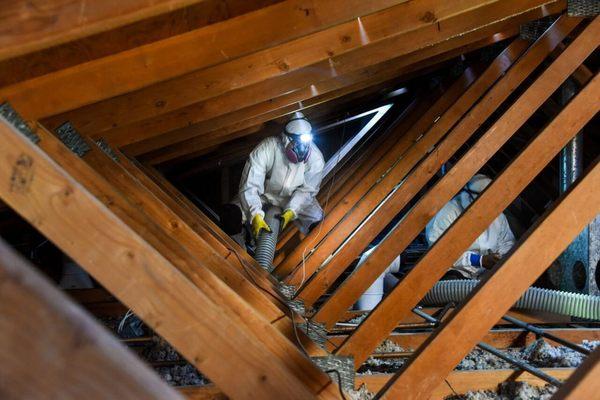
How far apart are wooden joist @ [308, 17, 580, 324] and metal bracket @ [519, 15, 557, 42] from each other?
0.33 meters

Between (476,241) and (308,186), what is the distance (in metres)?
1.64

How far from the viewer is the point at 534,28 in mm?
4016

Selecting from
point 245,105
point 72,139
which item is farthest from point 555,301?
point 72,139

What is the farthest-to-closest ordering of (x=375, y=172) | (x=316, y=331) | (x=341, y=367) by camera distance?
(x=375, y=172) < (x=316, y=331) < (x=341, y=367)

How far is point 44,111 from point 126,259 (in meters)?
1.13

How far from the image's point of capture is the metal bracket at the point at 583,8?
319 centimetres

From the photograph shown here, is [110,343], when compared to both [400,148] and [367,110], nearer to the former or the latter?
[400,148]

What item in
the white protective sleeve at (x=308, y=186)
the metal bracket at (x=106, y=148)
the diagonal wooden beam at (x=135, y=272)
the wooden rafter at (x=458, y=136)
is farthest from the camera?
the white protective sleeve at (x=308, y=186)

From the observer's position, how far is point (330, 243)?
486cm

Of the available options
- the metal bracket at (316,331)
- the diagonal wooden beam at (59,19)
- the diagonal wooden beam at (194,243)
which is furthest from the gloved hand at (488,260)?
the diagonal wooden beam at (59,19)

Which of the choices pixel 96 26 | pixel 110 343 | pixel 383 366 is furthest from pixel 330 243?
pixel 110 343

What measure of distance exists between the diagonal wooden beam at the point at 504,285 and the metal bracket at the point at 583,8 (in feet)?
6.21

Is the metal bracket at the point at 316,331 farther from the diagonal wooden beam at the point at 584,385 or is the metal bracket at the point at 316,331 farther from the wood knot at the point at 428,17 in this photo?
the diagonal wooden beam at the point at 584,385

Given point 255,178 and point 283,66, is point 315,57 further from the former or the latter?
point 255,178
